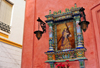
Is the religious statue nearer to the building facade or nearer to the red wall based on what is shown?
the red wall

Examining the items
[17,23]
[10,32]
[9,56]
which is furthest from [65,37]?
[17,23]

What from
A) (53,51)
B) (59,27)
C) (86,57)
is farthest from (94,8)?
(53,51)

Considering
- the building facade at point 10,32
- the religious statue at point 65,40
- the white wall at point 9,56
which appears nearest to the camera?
the religious statue at point 65,40

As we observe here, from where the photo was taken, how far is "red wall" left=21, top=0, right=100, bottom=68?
3.87 m

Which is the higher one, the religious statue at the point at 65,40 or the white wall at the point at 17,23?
the white wall at the point at 17,23

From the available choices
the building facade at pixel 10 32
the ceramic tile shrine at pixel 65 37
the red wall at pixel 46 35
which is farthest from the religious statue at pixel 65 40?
the building facade at pixel 10 32

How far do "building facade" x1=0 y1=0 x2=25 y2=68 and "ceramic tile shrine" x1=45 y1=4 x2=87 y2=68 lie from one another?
8.64ft

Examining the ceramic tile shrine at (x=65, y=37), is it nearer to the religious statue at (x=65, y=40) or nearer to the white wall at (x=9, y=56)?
the religious statue at (x=65, y=40)

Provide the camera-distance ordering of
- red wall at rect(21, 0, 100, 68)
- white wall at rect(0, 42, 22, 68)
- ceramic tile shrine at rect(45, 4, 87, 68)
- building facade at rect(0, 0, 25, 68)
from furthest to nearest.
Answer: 1. building facade at rect(0, 0, 25, 68)
2. white wall at rect(0, 42, 22, 68)
3. ceramic tile shrine at rect(45, 4, 87, 68)
4. red wall at rect(21, 0, 100, 68)

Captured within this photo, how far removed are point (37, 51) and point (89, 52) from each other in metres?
1.87

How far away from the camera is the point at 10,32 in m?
6.65

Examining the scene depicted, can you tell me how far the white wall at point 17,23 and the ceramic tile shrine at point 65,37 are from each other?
287 centimetres

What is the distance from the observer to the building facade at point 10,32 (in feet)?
19.8

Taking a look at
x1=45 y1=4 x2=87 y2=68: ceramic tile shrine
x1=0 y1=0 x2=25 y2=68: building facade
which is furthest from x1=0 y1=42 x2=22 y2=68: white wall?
x1=45 y1=4 x2=87 y2=68: ceramic tile shrine
